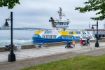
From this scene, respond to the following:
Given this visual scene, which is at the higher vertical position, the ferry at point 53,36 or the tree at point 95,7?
the tree at point 95,7

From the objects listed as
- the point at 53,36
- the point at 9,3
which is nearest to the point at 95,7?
the point at 9,3

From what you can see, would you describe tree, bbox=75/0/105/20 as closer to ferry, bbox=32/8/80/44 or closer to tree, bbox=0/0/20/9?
tree, bbox=0/0/20/9

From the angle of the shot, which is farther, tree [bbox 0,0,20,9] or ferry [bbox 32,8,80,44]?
ferry [bbox 32,8,80,44]

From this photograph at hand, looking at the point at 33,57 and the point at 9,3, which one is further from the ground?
the point at 9,3

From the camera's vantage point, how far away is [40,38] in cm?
7738

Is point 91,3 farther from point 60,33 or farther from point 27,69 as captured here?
point 60,33

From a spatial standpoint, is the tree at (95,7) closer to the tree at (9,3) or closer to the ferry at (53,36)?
the tree at (9,3)

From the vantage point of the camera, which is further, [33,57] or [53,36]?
[53,36]

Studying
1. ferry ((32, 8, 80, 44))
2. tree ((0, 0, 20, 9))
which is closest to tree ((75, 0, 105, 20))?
tree ((0, 0, 20, 9))

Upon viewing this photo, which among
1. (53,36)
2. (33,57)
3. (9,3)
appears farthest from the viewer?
(53,36)

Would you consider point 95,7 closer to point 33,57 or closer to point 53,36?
point 33,57

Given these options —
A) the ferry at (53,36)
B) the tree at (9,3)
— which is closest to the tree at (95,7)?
the tree at (9,3)

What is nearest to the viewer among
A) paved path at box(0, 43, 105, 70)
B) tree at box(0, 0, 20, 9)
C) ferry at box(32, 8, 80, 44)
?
tree at box(0, 0, 20, 9)

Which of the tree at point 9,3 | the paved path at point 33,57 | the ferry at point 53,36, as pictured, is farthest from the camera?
the ferry at point 53,36
